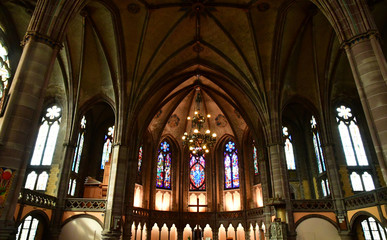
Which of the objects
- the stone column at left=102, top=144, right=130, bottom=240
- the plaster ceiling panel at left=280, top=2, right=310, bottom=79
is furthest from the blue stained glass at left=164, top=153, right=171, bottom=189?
the plaster ceiling panel at left=280, top=2, right=310, bottom=79

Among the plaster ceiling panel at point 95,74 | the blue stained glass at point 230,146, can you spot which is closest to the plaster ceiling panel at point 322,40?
the blue stained glass at point 230,146

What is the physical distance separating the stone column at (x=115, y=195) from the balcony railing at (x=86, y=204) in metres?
0.62

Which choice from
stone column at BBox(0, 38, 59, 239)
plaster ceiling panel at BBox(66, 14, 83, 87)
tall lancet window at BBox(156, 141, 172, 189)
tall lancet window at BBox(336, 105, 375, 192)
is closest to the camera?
stone column at BBox(0, 38, 59, 239)

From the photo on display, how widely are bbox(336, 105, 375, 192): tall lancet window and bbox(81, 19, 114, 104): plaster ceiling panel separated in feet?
49.3

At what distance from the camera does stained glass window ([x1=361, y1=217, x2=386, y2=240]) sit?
13930mm

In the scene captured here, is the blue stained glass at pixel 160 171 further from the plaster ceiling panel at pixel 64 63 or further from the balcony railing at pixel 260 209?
the plaster ceiling panel at pixel 64 63

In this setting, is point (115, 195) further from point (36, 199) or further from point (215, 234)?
point (215, 234)

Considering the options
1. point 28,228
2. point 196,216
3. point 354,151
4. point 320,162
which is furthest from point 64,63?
point 354,151

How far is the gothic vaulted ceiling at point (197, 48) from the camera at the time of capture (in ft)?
51.0

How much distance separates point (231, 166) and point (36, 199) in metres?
16.4

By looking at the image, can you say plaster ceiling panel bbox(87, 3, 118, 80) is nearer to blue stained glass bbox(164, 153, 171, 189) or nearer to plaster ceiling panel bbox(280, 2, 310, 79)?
plaster ceiling panel bbox(280, 2, 310, 79)

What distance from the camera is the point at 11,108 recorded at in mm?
7465

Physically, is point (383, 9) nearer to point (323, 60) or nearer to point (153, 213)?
point (323, 60)

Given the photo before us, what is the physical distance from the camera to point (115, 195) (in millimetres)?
15391
